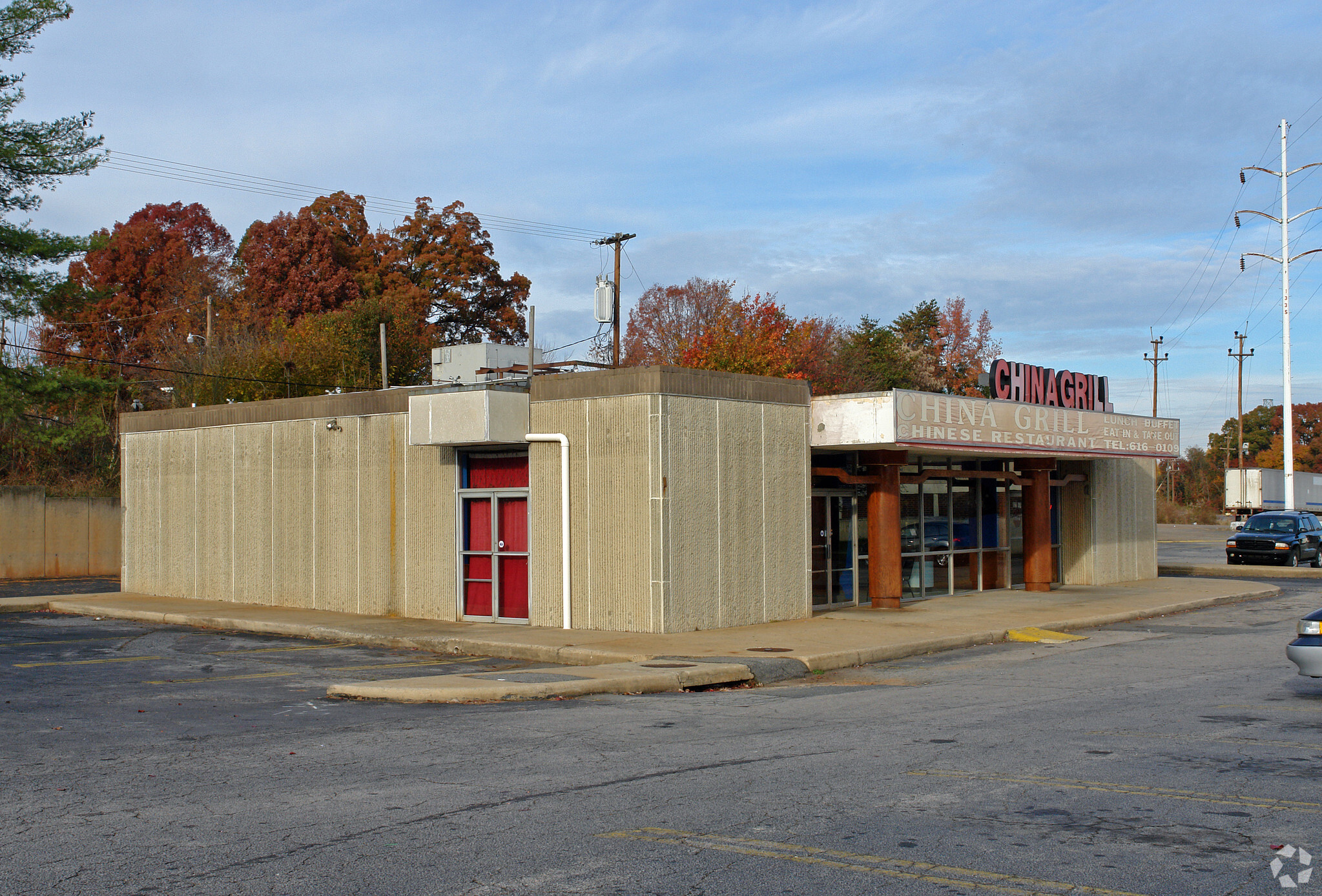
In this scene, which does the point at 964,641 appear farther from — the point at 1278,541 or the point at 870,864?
the point at 1278,541

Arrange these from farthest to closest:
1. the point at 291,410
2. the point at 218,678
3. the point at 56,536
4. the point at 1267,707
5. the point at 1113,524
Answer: the point at 56,536 → the point at 1113,524 → the point at 291,410 → the point at 218,678 → the point at 1267,707

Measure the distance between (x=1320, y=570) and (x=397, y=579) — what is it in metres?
25.5

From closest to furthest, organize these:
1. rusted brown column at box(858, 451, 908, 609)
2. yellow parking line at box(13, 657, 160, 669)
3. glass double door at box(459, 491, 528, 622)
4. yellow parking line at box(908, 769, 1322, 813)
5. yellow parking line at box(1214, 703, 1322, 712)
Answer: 1. yellow parking line at box(908, 769, 1322, 813)
2. yellow parking line at box(1214, 703, 1322, 712)
3. yellow parking line at box(13, 657, 160, 669)
4. glass double door at box(459, 491, 528, 622)
5. rusted brown column at box(858, 451, 908, 609)

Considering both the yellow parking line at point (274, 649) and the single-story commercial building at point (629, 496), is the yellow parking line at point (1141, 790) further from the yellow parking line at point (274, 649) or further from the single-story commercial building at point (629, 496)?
the yellow parking line at point (274, 649)

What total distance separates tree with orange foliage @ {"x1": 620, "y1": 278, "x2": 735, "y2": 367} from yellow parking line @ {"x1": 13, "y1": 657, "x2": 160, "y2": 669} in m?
40.9

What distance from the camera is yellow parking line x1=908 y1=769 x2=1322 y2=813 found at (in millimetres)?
6742

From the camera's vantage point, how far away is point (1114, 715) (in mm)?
10266

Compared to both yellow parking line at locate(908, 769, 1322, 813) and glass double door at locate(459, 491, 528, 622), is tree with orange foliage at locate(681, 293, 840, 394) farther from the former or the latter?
yellow parking line at locate(908, 769, 1322, 813)

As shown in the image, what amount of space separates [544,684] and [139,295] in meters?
50.2

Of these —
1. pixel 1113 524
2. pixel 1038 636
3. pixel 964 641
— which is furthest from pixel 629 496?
pixel 1113 524

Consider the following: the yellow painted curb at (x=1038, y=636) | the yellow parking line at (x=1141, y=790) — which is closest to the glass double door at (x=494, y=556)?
the yellow painted curb at (x=1038, y=636)

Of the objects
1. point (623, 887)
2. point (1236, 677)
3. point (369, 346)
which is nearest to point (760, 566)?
point (1236, 677)

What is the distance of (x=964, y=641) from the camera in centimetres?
1697

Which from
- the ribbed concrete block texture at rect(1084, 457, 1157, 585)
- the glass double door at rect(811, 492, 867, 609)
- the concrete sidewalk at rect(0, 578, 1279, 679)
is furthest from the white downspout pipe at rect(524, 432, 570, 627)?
the ribbed concrete block texture at rect(1084, 457, 1157, 585)
